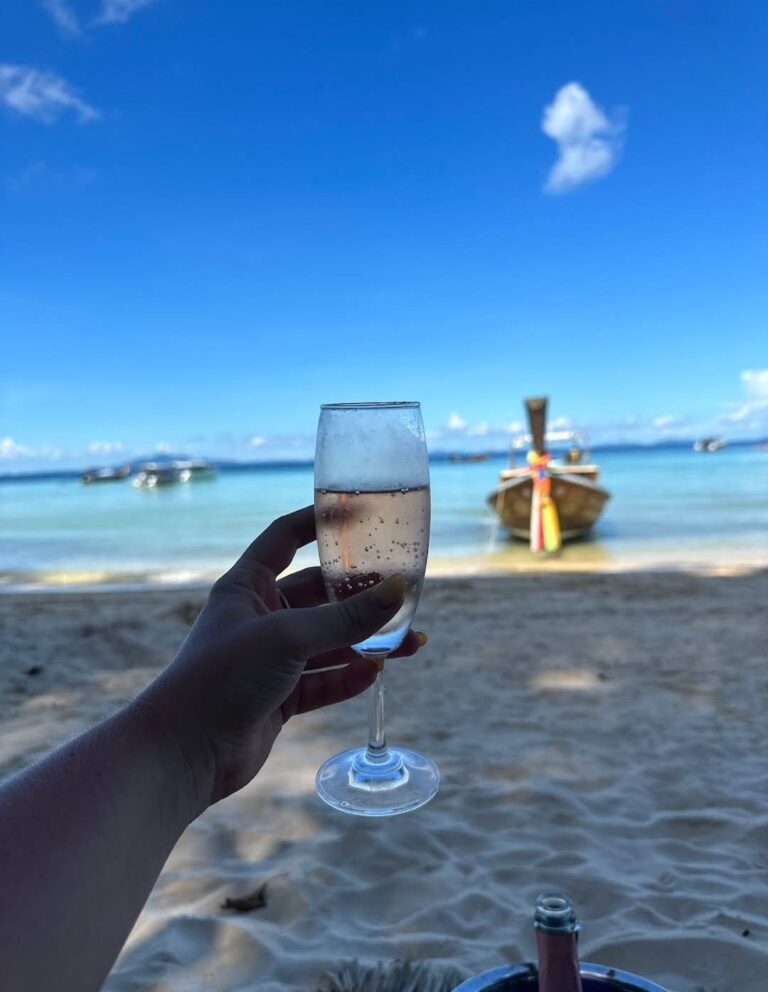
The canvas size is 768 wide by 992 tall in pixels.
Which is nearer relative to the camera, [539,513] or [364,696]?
[364,696]

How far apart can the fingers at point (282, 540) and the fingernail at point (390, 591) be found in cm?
35

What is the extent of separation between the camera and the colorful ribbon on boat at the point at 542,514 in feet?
40.4

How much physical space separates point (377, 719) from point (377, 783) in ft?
0.47

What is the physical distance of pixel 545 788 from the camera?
2598mm

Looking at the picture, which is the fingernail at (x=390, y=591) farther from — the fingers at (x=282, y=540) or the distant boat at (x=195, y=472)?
the distant boat at (x=195, y=472)

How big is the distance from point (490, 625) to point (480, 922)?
3787 mm

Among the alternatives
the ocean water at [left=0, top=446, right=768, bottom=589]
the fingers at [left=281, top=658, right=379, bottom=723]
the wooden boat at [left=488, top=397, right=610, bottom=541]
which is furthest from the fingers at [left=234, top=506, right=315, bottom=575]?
the wooden boat at [left=488, top=397, right=610, bottom=541]

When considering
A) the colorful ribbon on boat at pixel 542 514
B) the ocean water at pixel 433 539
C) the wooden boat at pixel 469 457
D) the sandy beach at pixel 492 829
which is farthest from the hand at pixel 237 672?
the wooden boat at pixel 469 457

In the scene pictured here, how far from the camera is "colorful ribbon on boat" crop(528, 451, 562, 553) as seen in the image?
12328mm

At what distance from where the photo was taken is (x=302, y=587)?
173 centimetres

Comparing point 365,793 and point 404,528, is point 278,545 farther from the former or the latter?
point 365,793

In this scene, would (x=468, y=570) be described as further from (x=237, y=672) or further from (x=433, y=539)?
(x=237, y=672)

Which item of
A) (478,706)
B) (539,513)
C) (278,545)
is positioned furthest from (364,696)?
(539,513)

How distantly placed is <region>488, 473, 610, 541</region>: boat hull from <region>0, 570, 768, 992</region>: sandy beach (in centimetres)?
850
